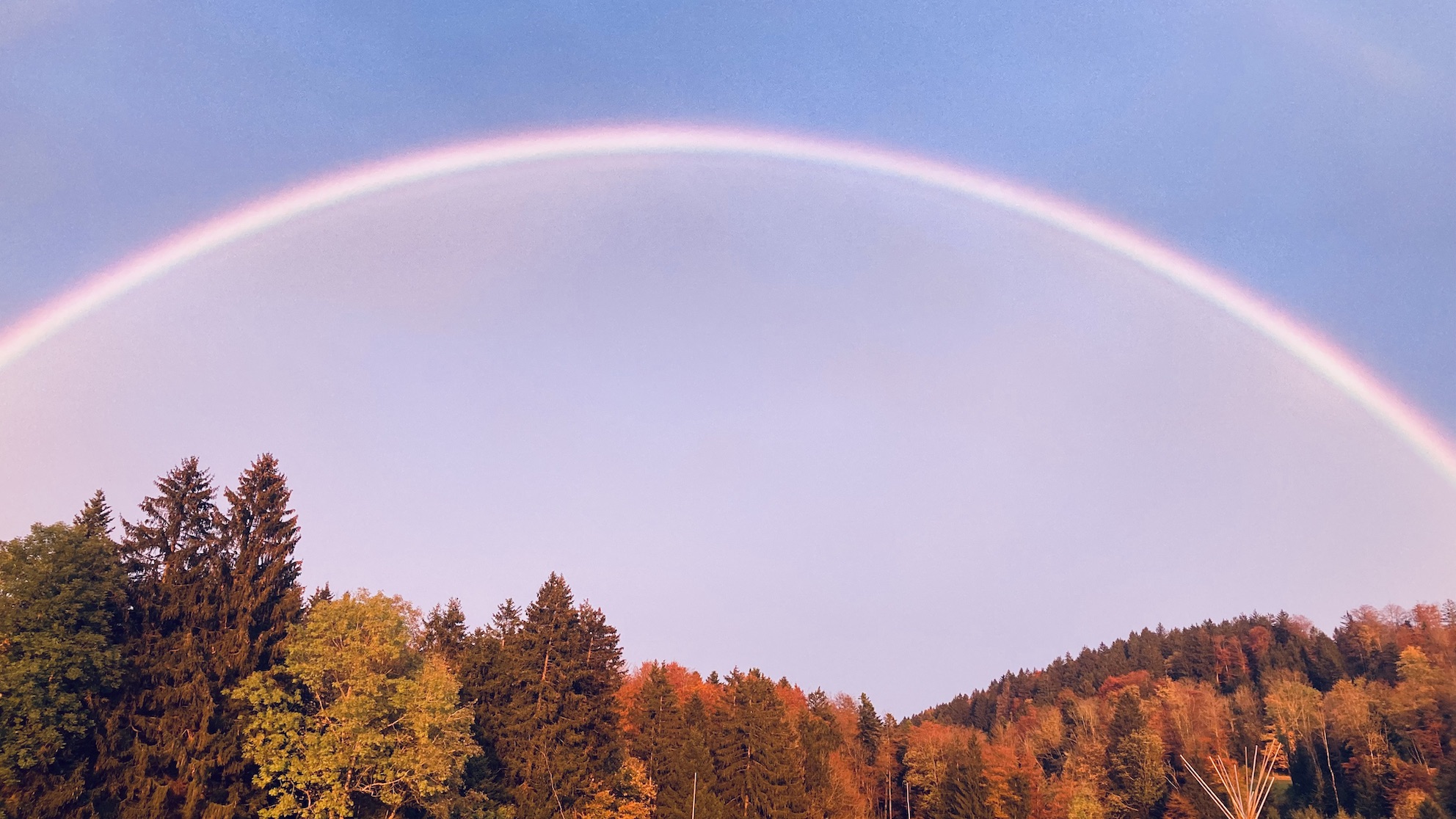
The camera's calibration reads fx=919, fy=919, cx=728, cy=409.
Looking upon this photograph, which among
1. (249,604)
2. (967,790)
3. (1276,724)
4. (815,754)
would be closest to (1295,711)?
(1276,724)

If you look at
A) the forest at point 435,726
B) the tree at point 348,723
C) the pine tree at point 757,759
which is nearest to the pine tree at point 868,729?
the forest at point 435,726

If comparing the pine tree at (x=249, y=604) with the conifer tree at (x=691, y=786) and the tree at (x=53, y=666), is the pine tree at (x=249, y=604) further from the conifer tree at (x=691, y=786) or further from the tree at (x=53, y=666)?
the conifer tree at (x=691, y=786)

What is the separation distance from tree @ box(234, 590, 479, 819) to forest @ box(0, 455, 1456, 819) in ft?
0.44

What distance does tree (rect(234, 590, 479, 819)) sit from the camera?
44094 mm

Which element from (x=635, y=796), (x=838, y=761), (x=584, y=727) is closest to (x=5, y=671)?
(x=584, y=727)

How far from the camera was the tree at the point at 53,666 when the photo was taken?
37.2 metres

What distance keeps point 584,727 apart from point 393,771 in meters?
21.8

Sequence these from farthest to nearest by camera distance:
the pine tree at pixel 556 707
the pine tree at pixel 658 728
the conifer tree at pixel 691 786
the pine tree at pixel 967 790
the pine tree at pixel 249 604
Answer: the pine tree at pixel 967 790 < the pine tree at pixel 658 728 < the conifer tree at pixel 691 786 < the pine tree at pixel 556 707 < the pine tree at pixel 249 604

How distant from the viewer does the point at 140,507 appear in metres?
47.1

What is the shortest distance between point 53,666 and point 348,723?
1245 centimetres

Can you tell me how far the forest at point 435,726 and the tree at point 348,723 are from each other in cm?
13

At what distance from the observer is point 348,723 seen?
44781 mm

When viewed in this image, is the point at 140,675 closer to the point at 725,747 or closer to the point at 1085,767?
the point at 725,747

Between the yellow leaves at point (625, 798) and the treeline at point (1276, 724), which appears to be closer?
the yellow leaves at point (625, 798)
